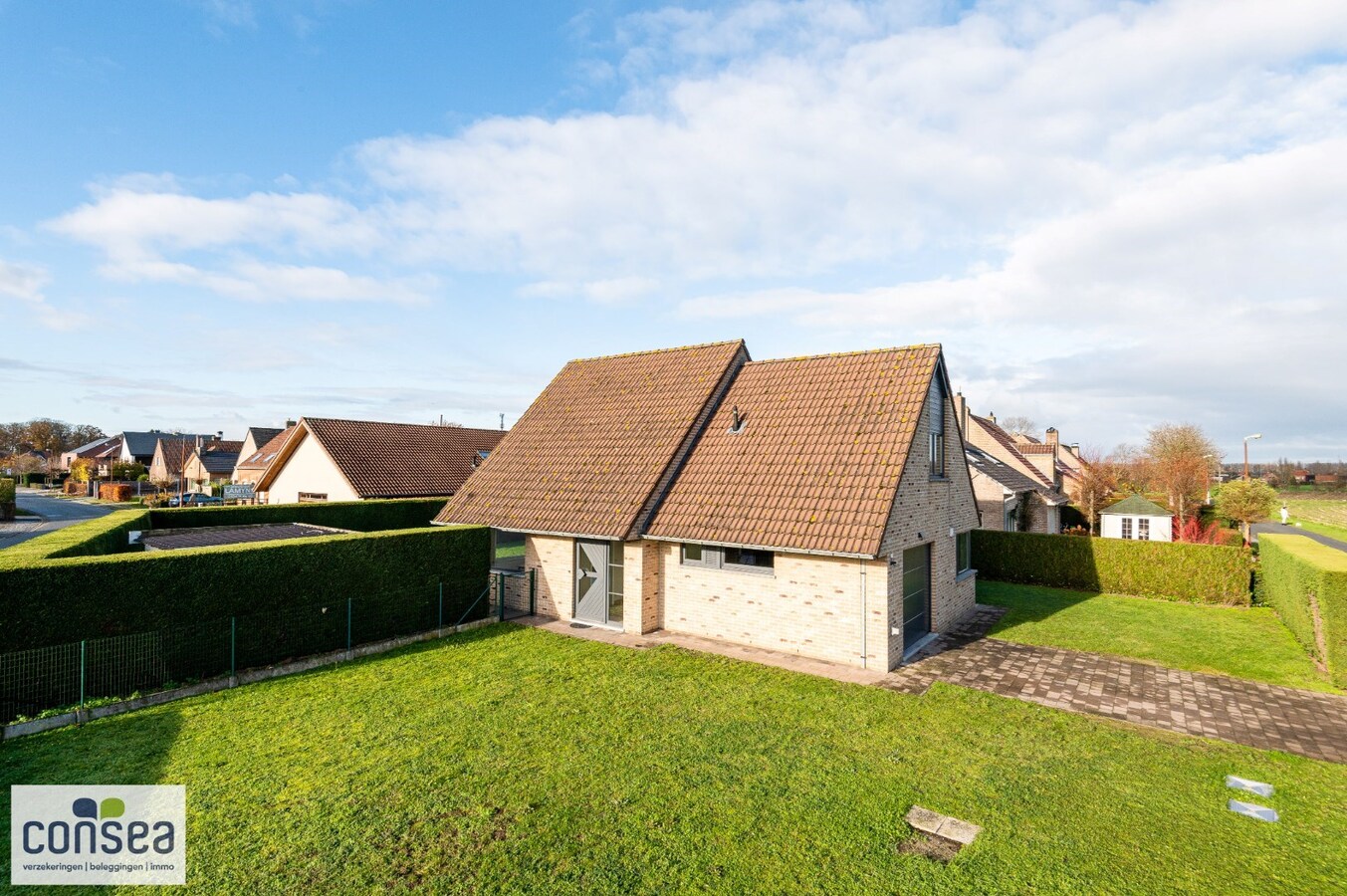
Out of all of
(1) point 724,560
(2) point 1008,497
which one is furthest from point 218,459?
(2) point 1008,497

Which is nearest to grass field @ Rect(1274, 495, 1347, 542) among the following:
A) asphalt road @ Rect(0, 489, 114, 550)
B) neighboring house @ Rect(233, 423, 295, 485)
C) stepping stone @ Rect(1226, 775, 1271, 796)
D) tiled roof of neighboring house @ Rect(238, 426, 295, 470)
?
stepping stone @ Rect(1226, 775, 1271, 796)

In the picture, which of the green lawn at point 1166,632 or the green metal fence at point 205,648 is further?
the green lawn at point 1166,632

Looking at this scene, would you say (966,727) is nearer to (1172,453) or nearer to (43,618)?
(43,618)

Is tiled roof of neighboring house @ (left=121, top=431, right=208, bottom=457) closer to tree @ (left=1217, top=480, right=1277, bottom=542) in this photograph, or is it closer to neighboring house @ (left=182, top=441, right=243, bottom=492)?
neighboring house @ (left=182, top=441, right=243, bottom=492)

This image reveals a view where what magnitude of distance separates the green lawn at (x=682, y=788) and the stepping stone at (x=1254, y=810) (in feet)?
0.47

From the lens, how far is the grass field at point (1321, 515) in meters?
48.9

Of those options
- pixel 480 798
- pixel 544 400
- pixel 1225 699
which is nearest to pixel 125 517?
pixel 544 400

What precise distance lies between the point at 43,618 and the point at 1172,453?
63.0m

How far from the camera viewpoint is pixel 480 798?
7.43 meters

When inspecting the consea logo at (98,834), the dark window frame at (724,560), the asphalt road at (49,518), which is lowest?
the consea logo at (98,834)

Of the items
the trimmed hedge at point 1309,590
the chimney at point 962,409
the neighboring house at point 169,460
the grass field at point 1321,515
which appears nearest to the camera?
the trimmed hedge at point 1309,590

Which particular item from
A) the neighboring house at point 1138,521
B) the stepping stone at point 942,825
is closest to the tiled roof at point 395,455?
the stepping stone at point 942,825

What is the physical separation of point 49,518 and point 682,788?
197 ft

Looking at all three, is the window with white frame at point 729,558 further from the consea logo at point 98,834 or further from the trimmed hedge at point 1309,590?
the trimmed hedge at point 1309,590
